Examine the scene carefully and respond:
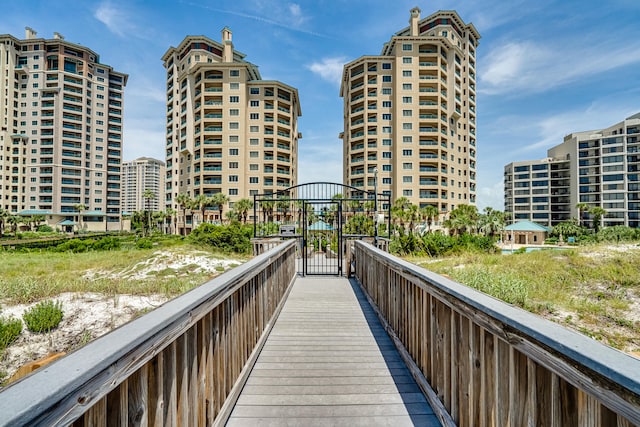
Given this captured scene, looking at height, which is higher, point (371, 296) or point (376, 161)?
point (376, 161)

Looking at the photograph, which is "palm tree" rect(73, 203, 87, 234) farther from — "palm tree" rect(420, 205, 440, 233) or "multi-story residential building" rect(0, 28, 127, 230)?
"palm tree" rect(420, 205, 440, 233)

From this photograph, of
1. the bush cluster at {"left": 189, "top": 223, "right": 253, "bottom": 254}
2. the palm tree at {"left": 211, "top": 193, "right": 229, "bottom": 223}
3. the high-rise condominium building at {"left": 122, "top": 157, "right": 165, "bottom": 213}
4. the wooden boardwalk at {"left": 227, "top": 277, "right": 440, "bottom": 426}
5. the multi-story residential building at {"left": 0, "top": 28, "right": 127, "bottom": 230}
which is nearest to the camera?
the wooden boardwalk at {"left": 227, "top": 277, "right": 440, "bottom": 426}

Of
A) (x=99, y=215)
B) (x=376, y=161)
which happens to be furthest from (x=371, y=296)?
(x=99, y=215)

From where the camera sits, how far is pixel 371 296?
18.4 feet

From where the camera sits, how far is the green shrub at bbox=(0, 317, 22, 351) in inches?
259

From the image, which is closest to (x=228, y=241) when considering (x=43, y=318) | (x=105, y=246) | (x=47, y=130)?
(x=105, y=246)

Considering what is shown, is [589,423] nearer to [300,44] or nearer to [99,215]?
[300,44]

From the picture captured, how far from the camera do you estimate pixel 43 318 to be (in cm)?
729

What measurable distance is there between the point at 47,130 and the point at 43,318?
83843 millimetres

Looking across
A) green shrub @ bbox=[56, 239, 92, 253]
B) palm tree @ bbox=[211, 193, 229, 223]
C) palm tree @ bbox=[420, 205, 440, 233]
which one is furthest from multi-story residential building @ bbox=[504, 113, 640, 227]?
green shrub @ bbox=[56, 239, 92, 253]

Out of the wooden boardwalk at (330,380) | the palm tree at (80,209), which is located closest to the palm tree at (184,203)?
the palm tree at (80,209)

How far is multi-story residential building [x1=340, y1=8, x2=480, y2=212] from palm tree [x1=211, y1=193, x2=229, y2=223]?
2129 cm

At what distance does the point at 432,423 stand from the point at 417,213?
43.7m

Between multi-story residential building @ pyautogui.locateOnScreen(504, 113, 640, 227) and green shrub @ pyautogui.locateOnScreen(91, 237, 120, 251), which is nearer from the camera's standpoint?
green shrub @ pyautogui.locateOnScreen(91, 237, 120, 251)
